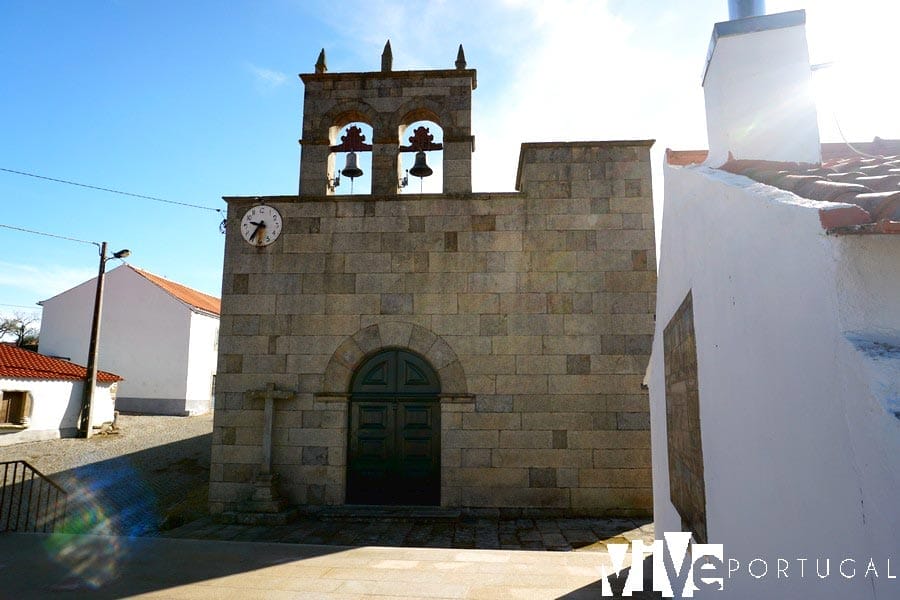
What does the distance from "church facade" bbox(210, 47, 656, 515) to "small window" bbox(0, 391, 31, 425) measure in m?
12.5

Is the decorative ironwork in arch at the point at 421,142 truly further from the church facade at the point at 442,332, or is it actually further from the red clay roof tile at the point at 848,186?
the red clay roof tile at the point at 848,186

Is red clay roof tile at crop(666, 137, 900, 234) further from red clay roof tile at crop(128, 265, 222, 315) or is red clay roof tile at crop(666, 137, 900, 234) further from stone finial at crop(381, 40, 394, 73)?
red clay roof tile at crop(128, 265, 222, 315)

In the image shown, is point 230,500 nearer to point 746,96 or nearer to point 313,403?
point 313,403

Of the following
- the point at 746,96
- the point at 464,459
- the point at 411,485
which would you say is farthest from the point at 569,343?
the point at 746,96

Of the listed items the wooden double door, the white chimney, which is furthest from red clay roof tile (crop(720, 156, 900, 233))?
the wooden double door

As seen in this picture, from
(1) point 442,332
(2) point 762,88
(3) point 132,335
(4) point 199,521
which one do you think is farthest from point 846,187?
(3) point 132,335

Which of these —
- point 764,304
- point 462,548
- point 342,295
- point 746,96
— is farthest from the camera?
point 342,295

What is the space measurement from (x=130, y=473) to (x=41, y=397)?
751 centimetres

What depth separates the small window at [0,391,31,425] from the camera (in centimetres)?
1708

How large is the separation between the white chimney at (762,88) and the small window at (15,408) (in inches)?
810

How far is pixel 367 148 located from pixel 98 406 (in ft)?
54.4

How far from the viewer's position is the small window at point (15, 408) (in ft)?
56.0

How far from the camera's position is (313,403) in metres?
9.05

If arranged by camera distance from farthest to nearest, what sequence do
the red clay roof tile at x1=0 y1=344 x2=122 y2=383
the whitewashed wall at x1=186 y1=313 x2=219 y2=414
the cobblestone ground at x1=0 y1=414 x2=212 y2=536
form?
1. the whitewashed wall at x1=186 y1=313 x2=219 y2=414
2. the red clay roof tile at x1=0 y1=344 x2=122 y2=383
3. the cobblestone ground at x1=0 y1=414 x2=212 y2=536
